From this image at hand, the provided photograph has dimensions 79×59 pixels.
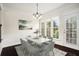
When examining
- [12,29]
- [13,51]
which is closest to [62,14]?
[12,29]

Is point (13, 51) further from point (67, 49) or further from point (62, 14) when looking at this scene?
point (62, 14)

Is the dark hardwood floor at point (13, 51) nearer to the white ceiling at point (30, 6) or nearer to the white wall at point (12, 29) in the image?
the white wall at point (12, 29)

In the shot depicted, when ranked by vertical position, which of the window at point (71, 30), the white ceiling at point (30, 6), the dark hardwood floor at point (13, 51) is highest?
Answer: the white ceiling at point (30, 6)

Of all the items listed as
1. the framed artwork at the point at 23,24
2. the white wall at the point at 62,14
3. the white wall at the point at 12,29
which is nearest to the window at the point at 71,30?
the white wall at the point at 62,14

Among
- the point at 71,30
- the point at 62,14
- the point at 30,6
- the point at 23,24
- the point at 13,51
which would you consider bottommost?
the point at 13,51

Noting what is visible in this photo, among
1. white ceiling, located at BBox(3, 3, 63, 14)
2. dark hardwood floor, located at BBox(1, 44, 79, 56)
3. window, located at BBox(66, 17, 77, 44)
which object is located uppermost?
white ceiling, located at BBox(3, 3, 63, 14)

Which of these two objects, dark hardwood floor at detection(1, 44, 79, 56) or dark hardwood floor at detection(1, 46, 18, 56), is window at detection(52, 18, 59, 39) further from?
dark hardwood floor at detection(1, 46, 18, 56)

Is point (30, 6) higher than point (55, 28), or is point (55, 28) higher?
point (30, 6)

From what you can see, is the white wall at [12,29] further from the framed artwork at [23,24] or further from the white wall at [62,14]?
the white wall at [62,14]

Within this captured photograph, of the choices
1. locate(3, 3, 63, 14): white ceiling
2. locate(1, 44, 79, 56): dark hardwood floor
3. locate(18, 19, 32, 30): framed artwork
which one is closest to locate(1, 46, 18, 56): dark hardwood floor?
locate(1, 44, 79, 56): dark hardwood floor

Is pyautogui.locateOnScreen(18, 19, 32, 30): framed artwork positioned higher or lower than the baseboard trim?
higher

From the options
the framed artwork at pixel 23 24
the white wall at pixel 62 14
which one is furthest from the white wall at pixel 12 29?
the white wall at pixel 62 14

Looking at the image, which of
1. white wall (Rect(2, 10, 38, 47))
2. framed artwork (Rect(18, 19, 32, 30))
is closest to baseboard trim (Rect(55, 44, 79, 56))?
white wall (Rect(2, 10, 38, 47))

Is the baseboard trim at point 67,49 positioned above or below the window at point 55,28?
below
